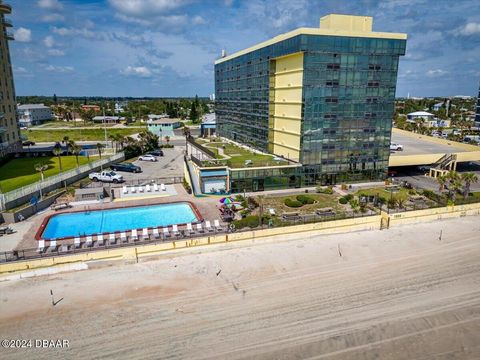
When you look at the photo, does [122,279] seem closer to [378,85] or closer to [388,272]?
[388,272]

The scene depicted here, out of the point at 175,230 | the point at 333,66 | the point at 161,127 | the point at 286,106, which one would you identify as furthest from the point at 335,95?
the point at 161,127

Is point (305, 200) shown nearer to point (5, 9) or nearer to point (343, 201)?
point (343, 201)

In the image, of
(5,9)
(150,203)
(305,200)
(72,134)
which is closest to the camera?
(305,200)

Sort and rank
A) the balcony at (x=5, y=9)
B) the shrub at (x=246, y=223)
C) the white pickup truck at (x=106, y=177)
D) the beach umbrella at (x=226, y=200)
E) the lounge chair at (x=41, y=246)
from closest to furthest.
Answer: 1. the lounge chair at (x=41, y=246)
2. the shrub at (x=246, y=223)
3. the beach umbrella at (x=226, y=200)
4. the white pickup truck at (x=106, y=177)
5. the balcony at (x=5, y=9)

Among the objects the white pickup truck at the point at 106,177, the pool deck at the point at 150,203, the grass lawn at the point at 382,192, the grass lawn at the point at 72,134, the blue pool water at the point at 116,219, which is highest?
the grass lawn at the point at 72,134

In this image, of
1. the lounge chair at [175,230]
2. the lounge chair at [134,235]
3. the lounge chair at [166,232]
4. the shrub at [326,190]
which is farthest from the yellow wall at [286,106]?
the lounge chair at [134,235]

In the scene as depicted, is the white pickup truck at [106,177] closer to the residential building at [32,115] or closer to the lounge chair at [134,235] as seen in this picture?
the lounge chair at [134,235]

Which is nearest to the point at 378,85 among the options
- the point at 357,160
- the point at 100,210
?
the point at 357,160
